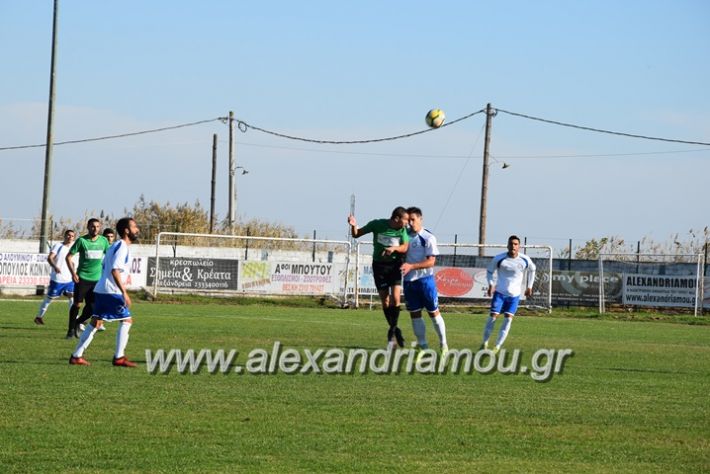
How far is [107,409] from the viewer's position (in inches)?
380

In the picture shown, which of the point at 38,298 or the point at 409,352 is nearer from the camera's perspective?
the point at 409,352

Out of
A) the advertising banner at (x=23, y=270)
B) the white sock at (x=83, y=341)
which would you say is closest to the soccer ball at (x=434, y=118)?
the advertising banner at (x=23, y=270)

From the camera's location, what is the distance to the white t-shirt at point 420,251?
1555 centimetres

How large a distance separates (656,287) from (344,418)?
30283 millimetres

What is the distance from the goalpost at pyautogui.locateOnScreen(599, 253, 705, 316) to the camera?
3728 cm

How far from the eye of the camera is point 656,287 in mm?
37906

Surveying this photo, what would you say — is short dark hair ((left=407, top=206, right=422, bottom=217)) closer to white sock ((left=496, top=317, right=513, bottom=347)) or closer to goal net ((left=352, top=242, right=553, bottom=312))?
white sock ((left=496, top=317, right=513, bottom=347))

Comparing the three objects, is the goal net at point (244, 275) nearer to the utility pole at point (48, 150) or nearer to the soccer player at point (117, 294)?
the utility pole at point (48, 150)

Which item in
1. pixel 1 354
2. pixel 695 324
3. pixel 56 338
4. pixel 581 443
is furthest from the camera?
pixel 695 324

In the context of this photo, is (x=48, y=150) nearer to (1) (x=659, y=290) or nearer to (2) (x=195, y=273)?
(2) (x=195, y=273)

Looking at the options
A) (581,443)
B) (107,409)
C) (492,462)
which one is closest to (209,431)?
(107,409)

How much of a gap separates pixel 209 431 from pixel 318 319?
18.0 m

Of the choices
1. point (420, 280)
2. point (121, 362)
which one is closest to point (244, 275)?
point (420, 280)

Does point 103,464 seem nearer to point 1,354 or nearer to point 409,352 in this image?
point 1,354
